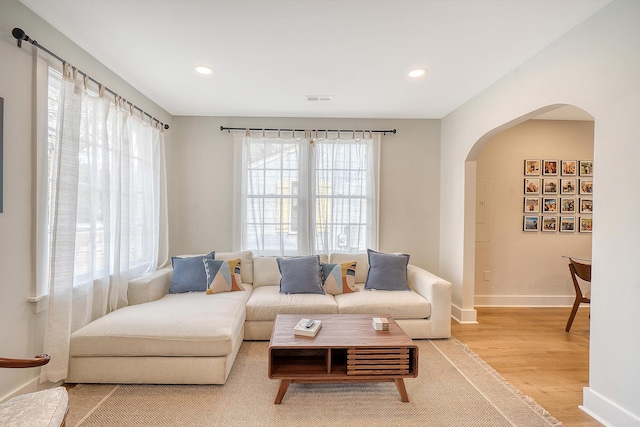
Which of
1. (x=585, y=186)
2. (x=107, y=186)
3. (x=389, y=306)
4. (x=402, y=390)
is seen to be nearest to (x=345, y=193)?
(x=389, y=306)

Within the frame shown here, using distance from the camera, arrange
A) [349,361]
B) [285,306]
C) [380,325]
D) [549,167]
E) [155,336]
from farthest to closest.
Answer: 1. [549,167]
2. [285,306]
3. [380,325]
4. [155,336]
5. [349,361]

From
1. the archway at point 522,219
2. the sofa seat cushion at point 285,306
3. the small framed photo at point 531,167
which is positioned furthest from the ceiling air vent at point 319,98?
the small framed photo at point 531,167

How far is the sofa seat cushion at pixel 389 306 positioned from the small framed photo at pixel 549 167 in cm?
265

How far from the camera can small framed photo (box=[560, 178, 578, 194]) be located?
4184 mm

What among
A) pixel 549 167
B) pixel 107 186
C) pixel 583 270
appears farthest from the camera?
pixel 549 167

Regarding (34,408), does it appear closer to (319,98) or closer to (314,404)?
(314,404)

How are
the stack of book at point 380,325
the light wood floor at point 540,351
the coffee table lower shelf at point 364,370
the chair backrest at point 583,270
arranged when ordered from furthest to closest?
the chair backrest at point 583,270
the stack of book at point 380,325
the light wood floor at point 540,351
the coffee table lower shelf at point 364,370

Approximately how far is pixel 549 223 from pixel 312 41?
3.96 m

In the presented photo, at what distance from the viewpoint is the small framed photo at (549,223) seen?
418 cm

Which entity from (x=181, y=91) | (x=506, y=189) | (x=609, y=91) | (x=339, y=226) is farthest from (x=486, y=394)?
(x=181, y=91)

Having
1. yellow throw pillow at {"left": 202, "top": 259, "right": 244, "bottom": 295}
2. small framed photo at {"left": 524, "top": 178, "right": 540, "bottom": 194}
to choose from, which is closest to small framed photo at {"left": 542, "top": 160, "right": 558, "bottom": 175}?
small framed photo at {"left": 524, "top": 178, "right": 540, "bottom": 194}

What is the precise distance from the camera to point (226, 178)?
13.4 feet

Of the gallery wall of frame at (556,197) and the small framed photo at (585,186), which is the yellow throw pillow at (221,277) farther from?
the small framed photo at (585,186)

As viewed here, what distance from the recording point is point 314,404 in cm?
207
